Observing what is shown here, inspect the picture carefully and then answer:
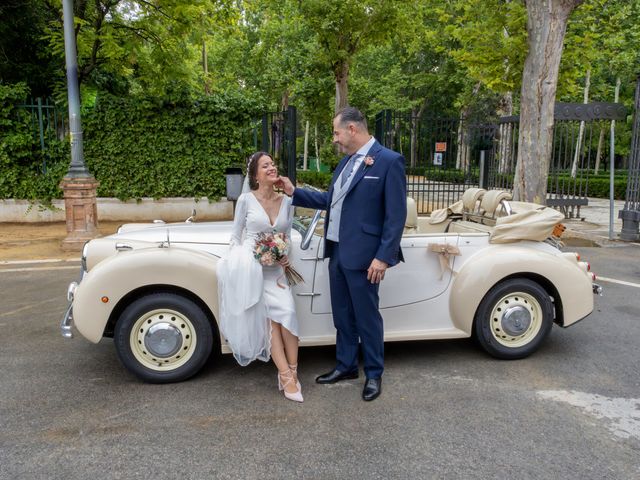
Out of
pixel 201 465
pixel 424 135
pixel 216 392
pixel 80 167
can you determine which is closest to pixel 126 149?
pixel 80 167

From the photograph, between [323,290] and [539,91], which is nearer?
[323,290]

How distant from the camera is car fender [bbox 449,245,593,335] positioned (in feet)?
13.4

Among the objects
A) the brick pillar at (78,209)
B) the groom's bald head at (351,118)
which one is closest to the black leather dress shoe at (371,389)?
the groom's bald head at (351,118)

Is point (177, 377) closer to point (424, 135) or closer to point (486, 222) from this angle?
point (486, 222)

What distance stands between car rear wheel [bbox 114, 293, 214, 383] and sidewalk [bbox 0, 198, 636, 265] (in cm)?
571

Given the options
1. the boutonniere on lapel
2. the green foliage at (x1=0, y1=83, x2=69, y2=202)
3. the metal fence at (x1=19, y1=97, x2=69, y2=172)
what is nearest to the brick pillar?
the green foliage at (x1=0, y1=83, x2=69, y2=202)

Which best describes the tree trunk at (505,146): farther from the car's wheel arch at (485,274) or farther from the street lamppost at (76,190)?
the car's wheel arch at (485,274)

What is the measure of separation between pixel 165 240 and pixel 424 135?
41.1 ft

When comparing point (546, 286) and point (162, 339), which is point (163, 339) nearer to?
point (162, 339)

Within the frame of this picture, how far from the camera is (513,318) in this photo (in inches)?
165

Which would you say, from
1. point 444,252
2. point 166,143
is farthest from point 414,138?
point 444,252

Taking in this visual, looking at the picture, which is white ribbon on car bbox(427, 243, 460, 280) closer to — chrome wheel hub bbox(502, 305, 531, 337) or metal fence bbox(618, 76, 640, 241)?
chrome wheel hub bbox(502, 305, 531, 337)

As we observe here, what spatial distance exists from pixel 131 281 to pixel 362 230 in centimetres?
165

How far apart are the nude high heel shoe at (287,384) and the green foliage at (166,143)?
386 inches
